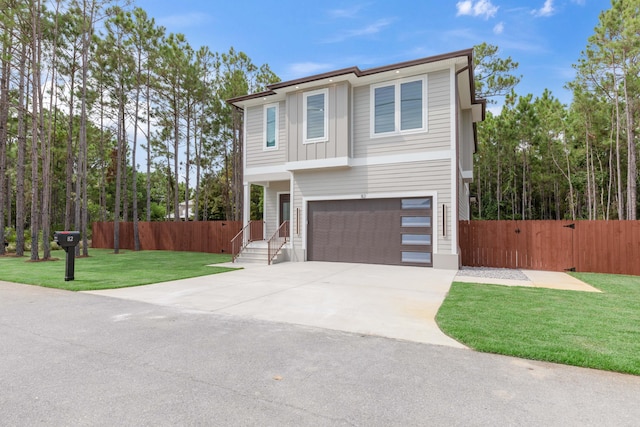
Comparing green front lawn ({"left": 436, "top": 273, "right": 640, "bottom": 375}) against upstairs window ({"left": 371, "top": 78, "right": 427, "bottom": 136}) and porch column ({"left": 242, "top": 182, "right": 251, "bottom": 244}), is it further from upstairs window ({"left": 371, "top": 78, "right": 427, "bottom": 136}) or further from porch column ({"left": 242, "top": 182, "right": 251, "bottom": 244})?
porch column ({"left": 242, "top": 182, "right": 251, "bottom": 244})

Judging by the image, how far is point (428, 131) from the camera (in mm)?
10469

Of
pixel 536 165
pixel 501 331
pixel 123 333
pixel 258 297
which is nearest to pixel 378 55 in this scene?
pixel 258 297

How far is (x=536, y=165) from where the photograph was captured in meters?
26.3

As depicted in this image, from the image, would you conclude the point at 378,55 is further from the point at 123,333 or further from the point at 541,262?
the point at 123,333

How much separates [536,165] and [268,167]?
2328 centimetres

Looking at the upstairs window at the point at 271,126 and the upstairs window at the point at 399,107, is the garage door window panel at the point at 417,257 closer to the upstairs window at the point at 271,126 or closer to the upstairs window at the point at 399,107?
the upstairs window at the point at 399,107

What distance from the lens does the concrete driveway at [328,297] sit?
462 cm

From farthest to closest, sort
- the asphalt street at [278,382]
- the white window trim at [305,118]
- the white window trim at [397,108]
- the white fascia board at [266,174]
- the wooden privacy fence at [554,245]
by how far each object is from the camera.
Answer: the white fascia board at [266,174] < the white window trim at [305,118] < the white window trim at [397,108] < the wooden privacy fence at [554,245] < the asphalt street at [278,382]

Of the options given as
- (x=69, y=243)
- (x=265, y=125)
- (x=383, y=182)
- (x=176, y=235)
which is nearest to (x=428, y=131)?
(x=383, y=182)

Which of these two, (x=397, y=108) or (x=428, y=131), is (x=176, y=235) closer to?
(x=397, y=108)

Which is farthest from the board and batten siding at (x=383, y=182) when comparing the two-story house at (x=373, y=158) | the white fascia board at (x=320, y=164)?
the white fascia board at (x=320, y=164)

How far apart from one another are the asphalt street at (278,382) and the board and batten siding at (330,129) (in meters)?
8.11

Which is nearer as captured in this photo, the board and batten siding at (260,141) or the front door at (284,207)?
the board and batten siding at (260,141)

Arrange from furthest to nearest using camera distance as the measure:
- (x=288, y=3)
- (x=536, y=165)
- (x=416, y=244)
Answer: (x=536, y=165) < (x=288, y=3) < (x=416, y=244)
